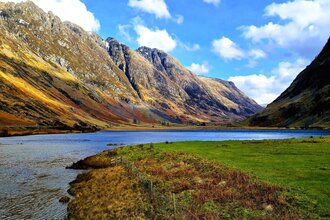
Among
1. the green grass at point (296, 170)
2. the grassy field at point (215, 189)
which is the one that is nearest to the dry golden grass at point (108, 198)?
the grassy field at point (215, 189)

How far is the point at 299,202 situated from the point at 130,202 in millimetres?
14793

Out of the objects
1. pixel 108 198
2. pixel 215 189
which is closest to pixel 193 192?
pixel 215 189

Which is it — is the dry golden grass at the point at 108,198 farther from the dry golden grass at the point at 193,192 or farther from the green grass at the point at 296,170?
the green grass at the point at 296,170

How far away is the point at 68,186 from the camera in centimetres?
4744

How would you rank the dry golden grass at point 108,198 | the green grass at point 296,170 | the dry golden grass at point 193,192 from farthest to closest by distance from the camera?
the dry golden grass at point 108,198
the green grass at point 296,170
the dry golden grass at point 193,192

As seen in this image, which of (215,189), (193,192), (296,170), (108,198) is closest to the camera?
(215,189)

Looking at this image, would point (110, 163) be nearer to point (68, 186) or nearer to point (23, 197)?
point (68, 186)

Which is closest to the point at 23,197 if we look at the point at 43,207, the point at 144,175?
the point at 43,207

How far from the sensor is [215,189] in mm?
32312

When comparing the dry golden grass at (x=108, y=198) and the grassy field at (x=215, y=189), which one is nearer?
the grassy field at (x=215, y=189)

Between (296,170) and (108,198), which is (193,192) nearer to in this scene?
(108,198)

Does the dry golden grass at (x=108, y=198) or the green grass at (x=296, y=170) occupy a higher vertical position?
the green grass at (x=296, y=170)

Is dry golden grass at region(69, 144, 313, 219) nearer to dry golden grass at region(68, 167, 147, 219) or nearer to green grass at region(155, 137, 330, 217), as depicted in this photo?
dry golden grass at region(68, 167, 147, 219)

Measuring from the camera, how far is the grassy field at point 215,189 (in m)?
25.5
